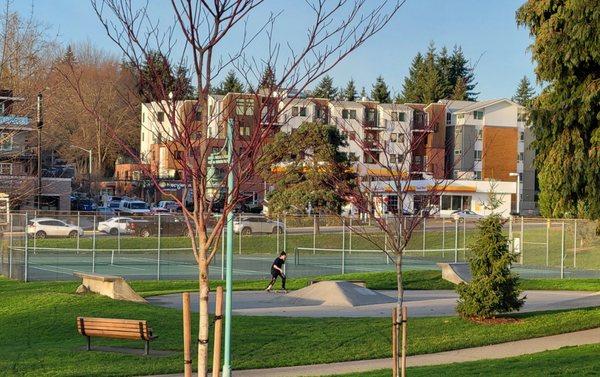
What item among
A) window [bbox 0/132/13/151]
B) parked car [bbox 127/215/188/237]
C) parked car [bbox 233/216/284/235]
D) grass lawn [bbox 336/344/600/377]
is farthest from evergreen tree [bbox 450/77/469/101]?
grass lawn [bbox 336/344/600/377]

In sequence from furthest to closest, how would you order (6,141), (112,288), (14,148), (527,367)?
(14,148) < (112,288) < (6,141) < (527,367)

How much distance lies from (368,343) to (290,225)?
1447 inches

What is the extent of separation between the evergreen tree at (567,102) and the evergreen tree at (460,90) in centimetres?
9348

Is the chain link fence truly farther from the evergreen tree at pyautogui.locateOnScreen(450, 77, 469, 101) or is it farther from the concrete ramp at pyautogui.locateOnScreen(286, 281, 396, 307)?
the evergreen tree at pyautogui.locateOnScreen(450, 77, 469, 101)

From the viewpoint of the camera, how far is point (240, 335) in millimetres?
19828

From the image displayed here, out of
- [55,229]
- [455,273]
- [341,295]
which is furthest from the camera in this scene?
[55,229]

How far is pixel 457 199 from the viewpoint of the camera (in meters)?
90.9

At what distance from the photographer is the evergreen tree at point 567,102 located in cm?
2156

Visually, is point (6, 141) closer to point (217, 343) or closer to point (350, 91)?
point (217, 343)

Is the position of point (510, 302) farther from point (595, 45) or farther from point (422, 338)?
point (595, 45)

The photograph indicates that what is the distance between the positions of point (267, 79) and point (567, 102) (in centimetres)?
1594

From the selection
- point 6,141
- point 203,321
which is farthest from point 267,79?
point 6,141

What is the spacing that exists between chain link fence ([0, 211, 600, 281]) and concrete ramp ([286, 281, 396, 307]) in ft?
15.9

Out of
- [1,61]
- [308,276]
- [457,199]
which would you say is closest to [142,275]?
[308,276]
